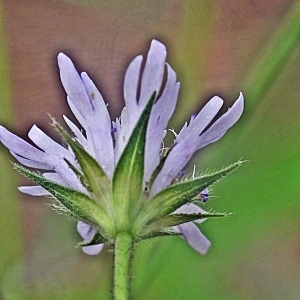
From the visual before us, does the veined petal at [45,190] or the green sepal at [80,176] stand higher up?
the green sepal at [80,176]

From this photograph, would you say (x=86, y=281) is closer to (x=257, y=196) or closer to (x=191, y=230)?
(x=257, y=196)

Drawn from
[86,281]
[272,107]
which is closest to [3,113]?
[86,281]

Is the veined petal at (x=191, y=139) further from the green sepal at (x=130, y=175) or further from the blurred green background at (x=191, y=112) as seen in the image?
the blurred green background at (x=191, y=112)

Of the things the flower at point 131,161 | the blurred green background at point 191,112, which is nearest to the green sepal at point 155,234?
the flower at point 131,161

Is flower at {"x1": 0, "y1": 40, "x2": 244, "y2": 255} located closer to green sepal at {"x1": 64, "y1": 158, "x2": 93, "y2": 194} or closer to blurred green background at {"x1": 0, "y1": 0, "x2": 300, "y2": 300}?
green sepal at {"x1": 64, "y1": 158, "x2": 93, "y2": 194}

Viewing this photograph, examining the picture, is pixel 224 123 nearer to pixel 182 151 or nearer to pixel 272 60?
pixel 182 151

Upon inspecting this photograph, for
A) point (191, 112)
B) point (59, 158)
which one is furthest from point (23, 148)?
point (191, 112)

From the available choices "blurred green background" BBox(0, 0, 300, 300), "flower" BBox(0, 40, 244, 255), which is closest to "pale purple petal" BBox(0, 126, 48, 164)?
"flower" BBox(0, 40, 244, 255)
